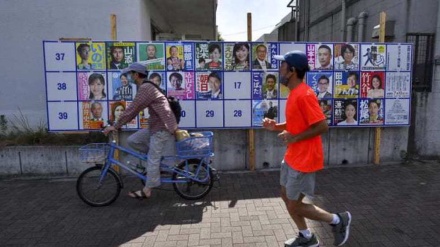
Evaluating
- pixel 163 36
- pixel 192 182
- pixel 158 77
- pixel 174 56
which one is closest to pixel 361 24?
pixel 174 56

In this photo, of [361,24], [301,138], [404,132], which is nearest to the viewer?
[301,138]

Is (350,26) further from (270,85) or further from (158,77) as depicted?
(158,77)

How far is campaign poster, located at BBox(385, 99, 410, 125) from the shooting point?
6043mm

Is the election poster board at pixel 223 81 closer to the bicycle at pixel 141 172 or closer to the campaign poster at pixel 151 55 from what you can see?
the campaign poster at pixel 151 55

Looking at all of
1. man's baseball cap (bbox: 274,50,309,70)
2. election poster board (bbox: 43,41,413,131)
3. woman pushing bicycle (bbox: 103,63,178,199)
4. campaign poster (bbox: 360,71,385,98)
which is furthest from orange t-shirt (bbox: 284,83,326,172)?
campaign poster (bbox: 360,71,385,98)

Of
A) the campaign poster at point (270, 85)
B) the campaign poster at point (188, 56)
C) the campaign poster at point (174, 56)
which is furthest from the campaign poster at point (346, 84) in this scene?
the campaign poster at point (174, 56)

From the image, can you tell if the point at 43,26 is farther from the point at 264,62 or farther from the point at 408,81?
the point at 408,81

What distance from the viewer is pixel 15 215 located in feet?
14.0

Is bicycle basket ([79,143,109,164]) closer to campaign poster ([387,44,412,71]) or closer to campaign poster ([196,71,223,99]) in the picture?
campaign poster ([196,71,223,99])

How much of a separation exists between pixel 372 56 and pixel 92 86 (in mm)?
4838

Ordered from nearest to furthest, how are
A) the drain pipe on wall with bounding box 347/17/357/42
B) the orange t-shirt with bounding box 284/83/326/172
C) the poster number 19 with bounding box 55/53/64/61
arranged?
the orange t-shirt with bounding box 284/83/326/172
the poster number 19 with bounding box 55/53/64/61
the drain pipe on wall with bounding box 347/17/357/42

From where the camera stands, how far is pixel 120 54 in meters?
5.51

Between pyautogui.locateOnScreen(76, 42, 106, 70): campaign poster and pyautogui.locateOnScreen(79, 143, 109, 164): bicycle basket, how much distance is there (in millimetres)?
1689

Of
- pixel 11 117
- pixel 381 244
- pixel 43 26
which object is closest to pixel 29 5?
pixel 43 26
